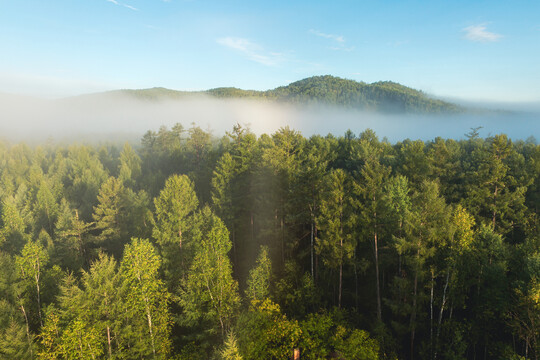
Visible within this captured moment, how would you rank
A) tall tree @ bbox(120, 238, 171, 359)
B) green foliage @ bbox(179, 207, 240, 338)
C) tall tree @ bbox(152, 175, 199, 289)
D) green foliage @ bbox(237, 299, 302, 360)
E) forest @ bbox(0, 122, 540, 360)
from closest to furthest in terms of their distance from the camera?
1. green foliage @ bbox(237, 299, 302, 360)
2. forest @ bbox(0, 122, 540, 360)
3. tall tree @ bbox(120, 238, 171, 359)
4. green foliage @ bbox(179, 207, 240, 338)
5. tall tree @ bbox(152, 175, 199, 289)

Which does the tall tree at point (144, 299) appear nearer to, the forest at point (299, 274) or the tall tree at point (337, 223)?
the forest at point (299, 274)

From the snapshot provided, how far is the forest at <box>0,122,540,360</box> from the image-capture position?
60.1 ft

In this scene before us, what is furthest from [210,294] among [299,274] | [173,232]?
[299,274]

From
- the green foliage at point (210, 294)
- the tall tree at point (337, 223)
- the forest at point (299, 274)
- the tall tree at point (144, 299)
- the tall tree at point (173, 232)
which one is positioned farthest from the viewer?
the tall tree at point (173, 232)

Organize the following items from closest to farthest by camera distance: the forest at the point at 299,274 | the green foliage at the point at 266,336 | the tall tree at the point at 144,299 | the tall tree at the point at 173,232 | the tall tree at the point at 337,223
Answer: the green foliage at the point at 266,336 < the forest at the point at 299,274 < the tall tree at the point at 144,299 < the tall tree at the point at 337,223 < the tall tree at the point at 173,232

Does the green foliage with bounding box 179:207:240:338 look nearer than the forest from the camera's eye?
No

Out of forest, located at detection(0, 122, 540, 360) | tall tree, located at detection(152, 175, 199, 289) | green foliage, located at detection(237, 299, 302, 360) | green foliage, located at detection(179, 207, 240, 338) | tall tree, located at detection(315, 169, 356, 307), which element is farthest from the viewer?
tall tree, located at detection(152, 175, 199, 289)

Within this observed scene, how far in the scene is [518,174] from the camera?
107 ft

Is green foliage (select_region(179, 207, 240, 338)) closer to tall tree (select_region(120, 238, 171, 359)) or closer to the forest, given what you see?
the forest

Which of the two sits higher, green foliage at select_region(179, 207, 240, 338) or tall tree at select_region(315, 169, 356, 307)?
tall tree at select_region(315, 169, 356, 307)

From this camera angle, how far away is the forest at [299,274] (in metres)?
18.3

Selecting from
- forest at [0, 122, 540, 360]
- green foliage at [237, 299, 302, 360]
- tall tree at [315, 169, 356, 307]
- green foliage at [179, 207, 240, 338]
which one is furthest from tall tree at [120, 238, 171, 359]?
tall tree at [315, 169, 356, 307]

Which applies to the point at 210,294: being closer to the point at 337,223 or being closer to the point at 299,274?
the point at 299,274

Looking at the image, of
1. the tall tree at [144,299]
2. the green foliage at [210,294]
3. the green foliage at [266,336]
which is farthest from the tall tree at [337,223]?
the tall tree at [144,299]
